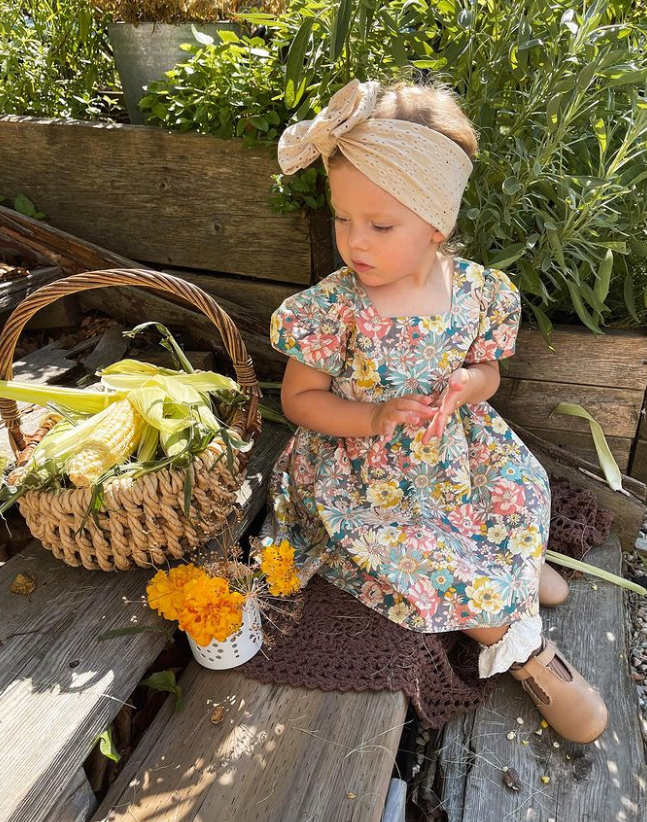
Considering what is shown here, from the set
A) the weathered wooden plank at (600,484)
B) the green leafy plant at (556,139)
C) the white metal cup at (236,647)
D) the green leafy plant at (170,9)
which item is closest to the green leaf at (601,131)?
the green leafy plant at (556,139)

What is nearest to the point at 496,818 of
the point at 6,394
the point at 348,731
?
the point at 348,731

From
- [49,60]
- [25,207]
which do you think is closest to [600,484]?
[25,207]

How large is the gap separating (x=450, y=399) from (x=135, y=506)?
80cm

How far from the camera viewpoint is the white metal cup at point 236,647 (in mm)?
1639

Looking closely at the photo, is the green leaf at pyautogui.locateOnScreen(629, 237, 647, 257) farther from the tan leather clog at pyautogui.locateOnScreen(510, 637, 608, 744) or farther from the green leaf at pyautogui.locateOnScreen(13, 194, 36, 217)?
the green leaf at pyautogui.locateOnScreen(13, 194, 36, 217)

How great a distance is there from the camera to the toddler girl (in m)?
1.61

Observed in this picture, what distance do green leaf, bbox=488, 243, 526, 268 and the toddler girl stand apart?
0.10 metres

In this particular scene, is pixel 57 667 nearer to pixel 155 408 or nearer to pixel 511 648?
pixel 155 408

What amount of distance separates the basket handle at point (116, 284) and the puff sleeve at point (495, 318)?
630mm

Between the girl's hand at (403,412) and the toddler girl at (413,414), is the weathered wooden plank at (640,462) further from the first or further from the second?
the girl's hand at (403,412)

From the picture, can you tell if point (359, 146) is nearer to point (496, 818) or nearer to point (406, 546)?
point (406, 546)

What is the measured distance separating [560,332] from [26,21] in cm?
278

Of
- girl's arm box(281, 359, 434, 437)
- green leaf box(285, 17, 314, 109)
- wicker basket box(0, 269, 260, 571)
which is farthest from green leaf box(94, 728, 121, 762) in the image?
green leaf box(285, 17, 314, 109)

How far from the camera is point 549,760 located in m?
1.68
